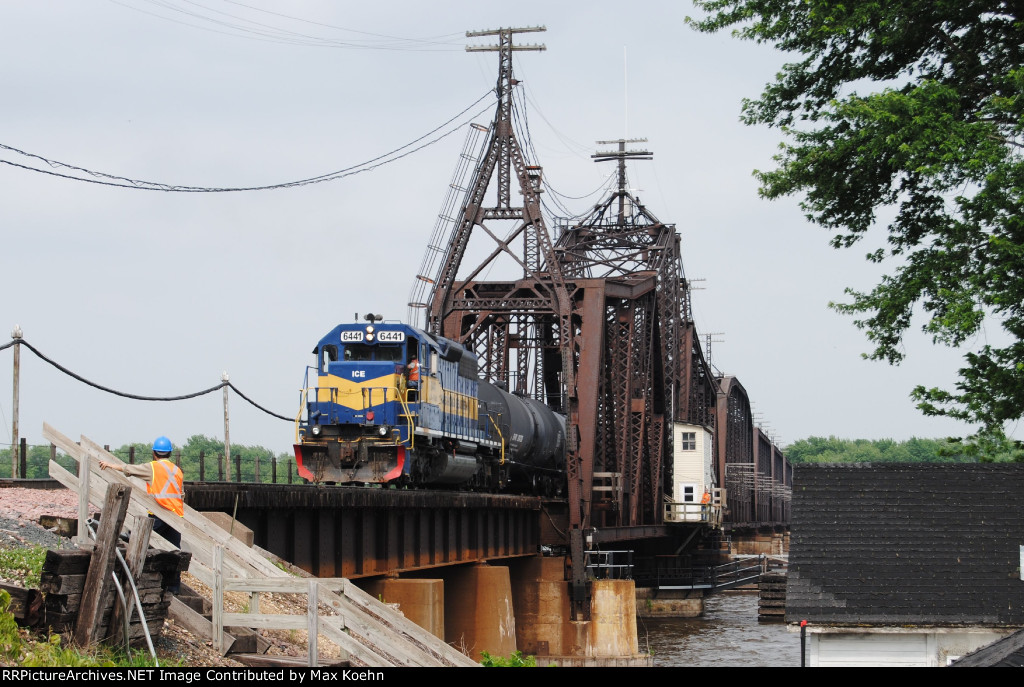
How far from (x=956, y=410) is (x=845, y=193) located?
4646 millimetres

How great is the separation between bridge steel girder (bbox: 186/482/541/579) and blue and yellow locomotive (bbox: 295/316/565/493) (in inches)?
53.0

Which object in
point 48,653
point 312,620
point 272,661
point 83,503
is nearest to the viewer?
point 48,653

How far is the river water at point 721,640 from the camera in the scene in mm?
35969

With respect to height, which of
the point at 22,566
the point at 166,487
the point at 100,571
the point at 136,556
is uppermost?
the point at 166,487

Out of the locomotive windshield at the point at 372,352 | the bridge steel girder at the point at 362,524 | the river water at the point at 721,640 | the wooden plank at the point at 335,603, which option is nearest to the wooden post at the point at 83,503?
the wooden plank at the point at 335,603

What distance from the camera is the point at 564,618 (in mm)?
35500

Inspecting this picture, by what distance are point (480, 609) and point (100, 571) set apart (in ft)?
64.3

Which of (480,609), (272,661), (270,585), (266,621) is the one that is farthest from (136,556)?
(480,609)

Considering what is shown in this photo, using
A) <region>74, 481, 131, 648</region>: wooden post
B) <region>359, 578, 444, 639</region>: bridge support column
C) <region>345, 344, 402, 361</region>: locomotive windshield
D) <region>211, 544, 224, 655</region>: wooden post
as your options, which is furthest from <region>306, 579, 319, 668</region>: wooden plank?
<region>345, 344, 402, 361</region>: locomotive windshield

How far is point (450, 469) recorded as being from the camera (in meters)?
29.4

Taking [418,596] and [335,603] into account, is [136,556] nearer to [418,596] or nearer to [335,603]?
[335,603]

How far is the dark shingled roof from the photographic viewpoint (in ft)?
61.6

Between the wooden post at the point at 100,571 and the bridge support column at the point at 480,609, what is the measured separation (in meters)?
18.6

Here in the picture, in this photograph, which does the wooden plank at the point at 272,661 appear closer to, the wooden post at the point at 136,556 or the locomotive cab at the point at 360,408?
the wooden post at the point at 136,556
